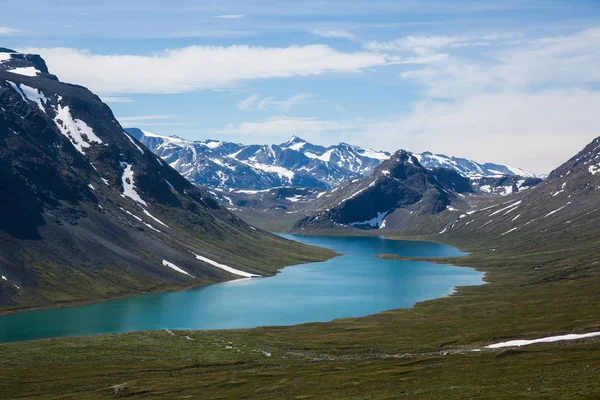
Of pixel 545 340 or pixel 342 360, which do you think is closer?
pixel 545 340

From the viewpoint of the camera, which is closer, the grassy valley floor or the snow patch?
the grassy valley floor

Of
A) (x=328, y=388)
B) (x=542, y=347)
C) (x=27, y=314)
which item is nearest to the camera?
(x=328, y=388)

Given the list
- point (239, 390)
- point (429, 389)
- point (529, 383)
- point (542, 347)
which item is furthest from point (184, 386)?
point (542, 347)

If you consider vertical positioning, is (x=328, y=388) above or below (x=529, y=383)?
below

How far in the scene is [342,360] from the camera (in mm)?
114062

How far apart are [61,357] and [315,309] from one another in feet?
295

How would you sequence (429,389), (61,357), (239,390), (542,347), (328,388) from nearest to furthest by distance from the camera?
(429,389) → (328,388) → (239,390) → (542,347) → (61,357)

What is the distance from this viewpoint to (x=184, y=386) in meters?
94.4

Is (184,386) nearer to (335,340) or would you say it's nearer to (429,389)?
(429,389)

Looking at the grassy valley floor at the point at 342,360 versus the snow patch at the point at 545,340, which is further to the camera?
the snow patch at the point at 545,340

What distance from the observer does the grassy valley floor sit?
254 feet

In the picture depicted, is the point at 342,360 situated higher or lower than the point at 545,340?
lower

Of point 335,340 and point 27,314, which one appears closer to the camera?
point 335,340

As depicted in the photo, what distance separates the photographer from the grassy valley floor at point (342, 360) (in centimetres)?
7744
